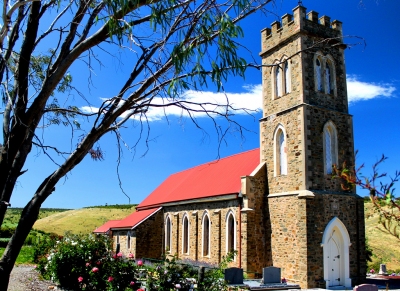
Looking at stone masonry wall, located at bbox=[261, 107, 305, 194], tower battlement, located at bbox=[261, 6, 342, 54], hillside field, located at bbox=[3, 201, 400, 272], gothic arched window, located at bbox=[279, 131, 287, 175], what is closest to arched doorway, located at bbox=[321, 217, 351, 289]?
stone masonry wall, located at bbox=[261, 107, 305, 194]

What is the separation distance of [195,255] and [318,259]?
31.7 feet

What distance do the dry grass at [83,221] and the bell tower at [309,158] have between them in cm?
4622

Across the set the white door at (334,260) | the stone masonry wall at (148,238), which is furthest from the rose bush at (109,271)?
the stone masonry wall at (148,238)

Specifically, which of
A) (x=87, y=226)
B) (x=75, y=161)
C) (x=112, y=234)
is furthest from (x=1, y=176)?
(x=87, y=226)

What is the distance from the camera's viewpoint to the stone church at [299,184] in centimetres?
1931

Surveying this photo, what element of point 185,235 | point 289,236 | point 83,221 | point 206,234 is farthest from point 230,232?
point 83,221

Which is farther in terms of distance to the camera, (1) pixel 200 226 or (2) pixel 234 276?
(1) pixel 200 226

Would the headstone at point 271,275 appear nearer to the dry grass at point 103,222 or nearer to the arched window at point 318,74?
the arched window at point 318,74

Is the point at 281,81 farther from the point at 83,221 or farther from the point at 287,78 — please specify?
the point at 83,221

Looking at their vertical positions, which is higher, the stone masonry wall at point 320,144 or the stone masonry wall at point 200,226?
the stone masonry wall at point 320,144

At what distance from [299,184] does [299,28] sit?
7.73m

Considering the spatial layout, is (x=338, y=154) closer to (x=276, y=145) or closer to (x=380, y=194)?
(x=276, y=145)

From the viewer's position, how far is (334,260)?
65.2 feet

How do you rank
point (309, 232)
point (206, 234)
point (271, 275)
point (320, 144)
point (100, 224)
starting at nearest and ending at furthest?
point (271, 275) < point (309, 232) < point (320, 144) < point (206, 234) < point (100, 224)
